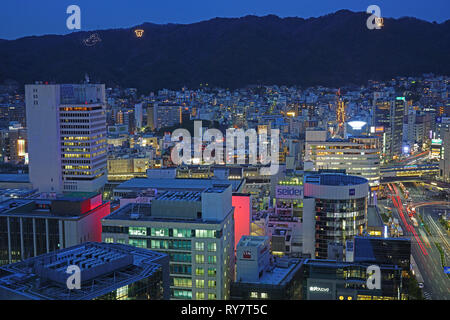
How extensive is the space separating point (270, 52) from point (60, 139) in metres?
31.7

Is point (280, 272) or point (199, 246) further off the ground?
point (199, 246)

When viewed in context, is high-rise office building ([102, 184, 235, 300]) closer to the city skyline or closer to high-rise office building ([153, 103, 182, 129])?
the city skyline

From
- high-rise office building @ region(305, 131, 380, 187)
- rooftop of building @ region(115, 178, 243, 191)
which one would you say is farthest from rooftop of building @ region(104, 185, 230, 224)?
high-rise office building @ region(305, 131, 380, 187)

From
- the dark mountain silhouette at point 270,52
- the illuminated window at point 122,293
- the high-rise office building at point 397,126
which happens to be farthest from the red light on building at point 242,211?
the dark mountain silhouette at point 270,52

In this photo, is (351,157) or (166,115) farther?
(166,115)

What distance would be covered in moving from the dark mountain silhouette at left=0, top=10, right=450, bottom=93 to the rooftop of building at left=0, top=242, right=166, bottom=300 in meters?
27.7

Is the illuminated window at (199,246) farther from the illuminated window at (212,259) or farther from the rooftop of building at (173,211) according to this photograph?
the rooftop of building at (173,211)

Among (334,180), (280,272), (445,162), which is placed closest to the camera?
(280,272)

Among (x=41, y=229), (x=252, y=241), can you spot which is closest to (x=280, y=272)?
(x=252, y=241)

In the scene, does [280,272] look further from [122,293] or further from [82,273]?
[82,273]

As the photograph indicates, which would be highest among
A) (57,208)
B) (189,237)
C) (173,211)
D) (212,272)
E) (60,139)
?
(60,139)

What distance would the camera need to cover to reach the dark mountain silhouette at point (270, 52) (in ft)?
117

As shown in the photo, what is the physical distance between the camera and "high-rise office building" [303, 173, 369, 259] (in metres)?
8.90

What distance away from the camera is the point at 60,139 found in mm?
12922
